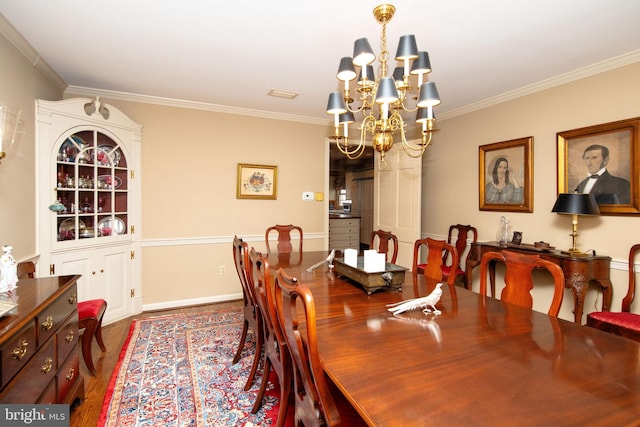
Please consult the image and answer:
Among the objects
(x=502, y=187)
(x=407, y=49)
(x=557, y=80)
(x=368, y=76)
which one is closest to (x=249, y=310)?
(x=368, y=76)

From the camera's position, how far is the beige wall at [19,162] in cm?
216

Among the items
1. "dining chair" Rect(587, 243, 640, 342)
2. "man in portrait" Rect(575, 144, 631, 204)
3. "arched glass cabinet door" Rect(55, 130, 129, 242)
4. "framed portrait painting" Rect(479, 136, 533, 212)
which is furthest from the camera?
"framed portrait painting" Rect(479, 136, 533, 212)

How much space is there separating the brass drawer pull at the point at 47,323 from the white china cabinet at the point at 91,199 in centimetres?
152

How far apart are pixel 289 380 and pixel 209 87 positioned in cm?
296

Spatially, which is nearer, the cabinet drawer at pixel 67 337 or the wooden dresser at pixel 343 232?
the cabinet drawer at pixel 67 337

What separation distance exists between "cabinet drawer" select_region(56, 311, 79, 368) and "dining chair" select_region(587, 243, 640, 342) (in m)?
3.45

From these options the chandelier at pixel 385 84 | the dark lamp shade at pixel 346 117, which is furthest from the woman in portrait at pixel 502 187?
the dark lamp shade at pixel 346 117

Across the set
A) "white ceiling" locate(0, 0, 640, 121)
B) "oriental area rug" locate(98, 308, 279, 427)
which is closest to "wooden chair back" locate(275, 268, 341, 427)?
"oriental area rug" locate(98, 308, 279, 427)

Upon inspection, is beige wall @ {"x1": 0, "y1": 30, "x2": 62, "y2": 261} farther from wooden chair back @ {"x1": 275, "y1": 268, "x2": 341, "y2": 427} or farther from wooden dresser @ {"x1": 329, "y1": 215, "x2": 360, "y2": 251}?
wooden dresser @ {"x1": 329, "y1": 215, "x2": 360, "y2": 251}

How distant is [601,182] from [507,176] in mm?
854

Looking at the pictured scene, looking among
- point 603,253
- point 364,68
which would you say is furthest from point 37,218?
point 603,253

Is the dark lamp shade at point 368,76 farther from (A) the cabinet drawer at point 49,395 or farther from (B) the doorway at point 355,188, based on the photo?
(B) the doorway at point 355,188

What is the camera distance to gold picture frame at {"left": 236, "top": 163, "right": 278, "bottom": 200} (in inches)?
159

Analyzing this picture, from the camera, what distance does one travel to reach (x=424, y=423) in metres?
0.75
